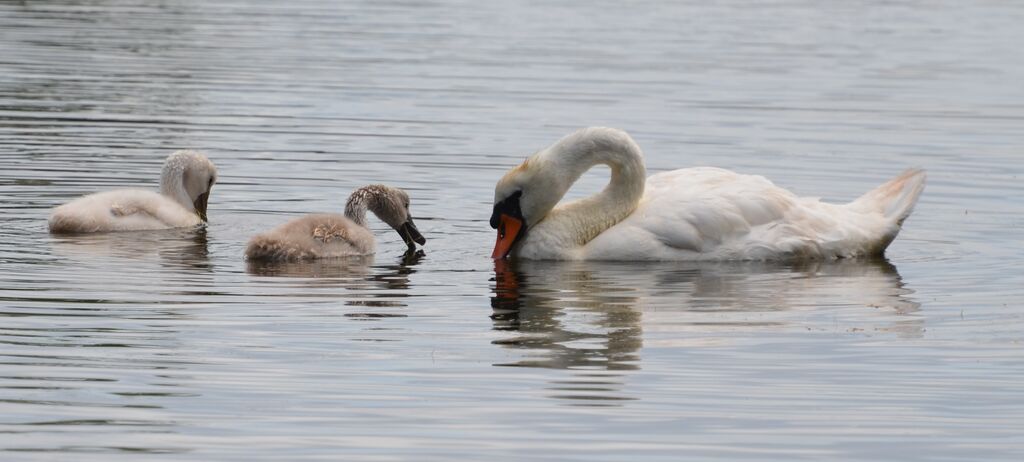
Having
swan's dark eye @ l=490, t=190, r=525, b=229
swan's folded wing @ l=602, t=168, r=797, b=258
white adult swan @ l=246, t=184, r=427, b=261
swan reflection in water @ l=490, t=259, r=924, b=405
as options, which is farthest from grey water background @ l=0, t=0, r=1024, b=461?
swan's dark eye @ l=490, t=190, r=525, b=229

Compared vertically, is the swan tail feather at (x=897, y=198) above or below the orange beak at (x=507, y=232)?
above

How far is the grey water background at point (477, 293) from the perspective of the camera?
8.45 meters

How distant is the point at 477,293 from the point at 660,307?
1.18 m

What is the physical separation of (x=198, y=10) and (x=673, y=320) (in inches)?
1167

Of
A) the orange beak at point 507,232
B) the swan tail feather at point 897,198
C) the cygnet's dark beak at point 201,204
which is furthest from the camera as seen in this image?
the cygnet's dark beak at point 201,204

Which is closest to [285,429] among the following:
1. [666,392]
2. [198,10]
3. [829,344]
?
[666,392]

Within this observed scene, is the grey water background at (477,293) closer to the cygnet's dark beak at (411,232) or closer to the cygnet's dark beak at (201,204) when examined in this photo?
the cygnet's dark beak at (411,232)

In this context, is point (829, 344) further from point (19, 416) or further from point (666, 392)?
point (19, 416)

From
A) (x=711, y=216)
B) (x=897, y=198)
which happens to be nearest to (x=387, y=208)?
(x=711, y=216)

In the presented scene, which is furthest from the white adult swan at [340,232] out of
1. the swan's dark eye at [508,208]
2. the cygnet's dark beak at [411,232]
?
the swan's dark eye at [508,208]

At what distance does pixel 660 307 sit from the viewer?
38.2 feet

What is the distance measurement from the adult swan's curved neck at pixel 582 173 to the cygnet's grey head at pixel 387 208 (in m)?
0.93

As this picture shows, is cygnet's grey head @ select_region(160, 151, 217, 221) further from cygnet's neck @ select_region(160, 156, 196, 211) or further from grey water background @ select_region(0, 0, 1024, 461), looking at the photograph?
grey water background @ select_region(0, 0, 1024, 461)

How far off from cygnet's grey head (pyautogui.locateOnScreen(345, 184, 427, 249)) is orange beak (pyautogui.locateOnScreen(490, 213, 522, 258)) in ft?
1.97
